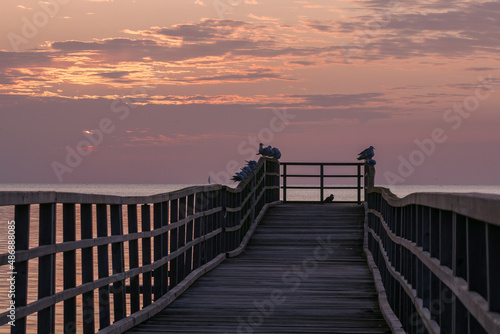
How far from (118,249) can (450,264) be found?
12.2 feet

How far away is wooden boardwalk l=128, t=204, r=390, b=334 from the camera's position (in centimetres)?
846

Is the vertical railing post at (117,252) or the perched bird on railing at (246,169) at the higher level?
the perched bird on railing at (246,169)

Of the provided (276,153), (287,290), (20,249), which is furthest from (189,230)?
A: (276,153)

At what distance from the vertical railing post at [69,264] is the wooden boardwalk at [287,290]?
181 cm

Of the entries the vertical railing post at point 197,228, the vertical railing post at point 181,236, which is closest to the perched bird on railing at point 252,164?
the vertical railing post at point 197,228

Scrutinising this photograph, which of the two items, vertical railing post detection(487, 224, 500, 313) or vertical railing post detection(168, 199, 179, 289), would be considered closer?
vertical railing post detection(487, 224, 500, 313)

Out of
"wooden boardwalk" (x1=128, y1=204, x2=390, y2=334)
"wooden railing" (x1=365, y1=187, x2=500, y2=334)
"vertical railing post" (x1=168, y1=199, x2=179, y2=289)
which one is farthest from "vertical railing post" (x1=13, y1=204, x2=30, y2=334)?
"vertical railing post" (x1=168, y1=199, x2=179, y2=289)

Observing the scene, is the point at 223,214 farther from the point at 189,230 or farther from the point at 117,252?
the point at 117,252

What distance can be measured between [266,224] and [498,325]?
16876mm

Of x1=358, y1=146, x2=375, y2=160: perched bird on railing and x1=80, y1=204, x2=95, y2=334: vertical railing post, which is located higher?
x1=358, y1=146, x2=375, y2=160: perched bird on railing

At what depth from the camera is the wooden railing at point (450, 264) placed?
311 cm

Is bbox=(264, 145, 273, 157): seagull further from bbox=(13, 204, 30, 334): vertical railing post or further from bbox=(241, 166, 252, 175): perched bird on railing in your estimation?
bbox=(13, 204, 30, 334): vertical railing post

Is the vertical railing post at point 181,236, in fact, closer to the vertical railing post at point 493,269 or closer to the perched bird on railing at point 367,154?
the vertical railing post at point 493,269

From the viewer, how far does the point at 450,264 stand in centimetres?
453
